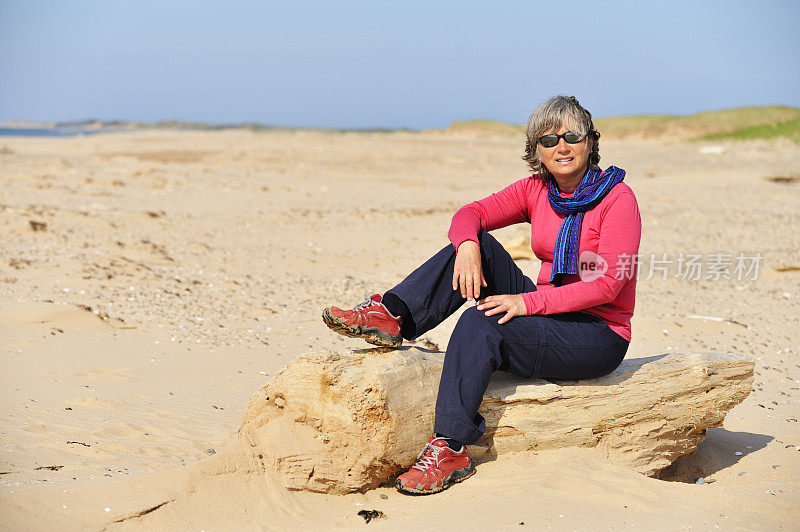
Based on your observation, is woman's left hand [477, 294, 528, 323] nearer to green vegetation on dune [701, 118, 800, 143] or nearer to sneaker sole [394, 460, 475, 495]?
sneaker sole [394, 460, 475, 495]

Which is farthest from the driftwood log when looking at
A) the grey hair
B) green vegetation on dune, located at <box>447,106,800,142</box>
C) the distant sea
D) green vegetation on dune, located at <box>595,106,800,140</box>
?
the distant sea

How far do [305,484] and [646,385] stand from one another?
2.08 metres

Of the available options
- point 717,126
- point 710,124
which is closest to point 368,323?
point 717,126

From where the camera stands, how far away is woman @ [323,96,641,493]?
379cm

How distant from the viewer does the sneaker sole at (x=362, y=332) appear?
3924 millimetres

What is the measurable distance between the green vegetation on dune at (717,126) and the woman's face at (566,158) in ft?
105

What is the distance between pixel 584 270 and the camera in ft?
13.1

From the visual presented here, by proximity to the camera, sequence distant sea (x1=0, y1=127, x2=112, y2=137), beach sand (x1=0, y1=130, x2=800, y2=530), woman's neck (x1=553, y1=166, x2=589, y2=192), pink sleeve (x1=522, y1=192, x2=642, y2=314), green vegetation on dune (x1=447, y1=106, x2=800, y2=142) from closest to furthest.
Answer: beach sand (x1=0, y1=130, x2=800, y2=530), pink sleeve (x1=522, y1=192, x2=642, y2=314), woman's neck (x1=553, y1=166, x2=589, y2=192), green vegetation on dune (x1=447, y1=106, x2=800, y2=142), distant sea (x1=0, y1=127, x2=112, y2=137)

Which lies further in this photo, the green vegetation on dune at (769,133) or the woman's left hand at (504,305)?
the green vegetation on dune at (769,133)

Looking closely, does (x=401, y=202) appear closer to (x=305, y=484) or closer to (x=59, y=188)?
(x=59, y=188)

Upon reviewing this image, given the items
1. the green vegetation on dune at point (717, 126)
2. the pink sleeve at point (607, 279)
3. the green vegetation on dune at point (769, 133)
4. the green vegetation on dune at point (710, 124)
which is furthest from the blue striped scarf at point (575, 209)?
the green vegetation on dune at point (710, 124)

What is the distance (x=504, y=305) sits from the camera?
3785 millimetres

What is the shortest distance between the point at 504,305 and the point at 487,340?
0.20m

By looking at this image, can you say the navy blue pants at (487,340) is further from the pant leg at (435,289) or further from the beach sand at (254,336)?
the beach sand at (254,336)
